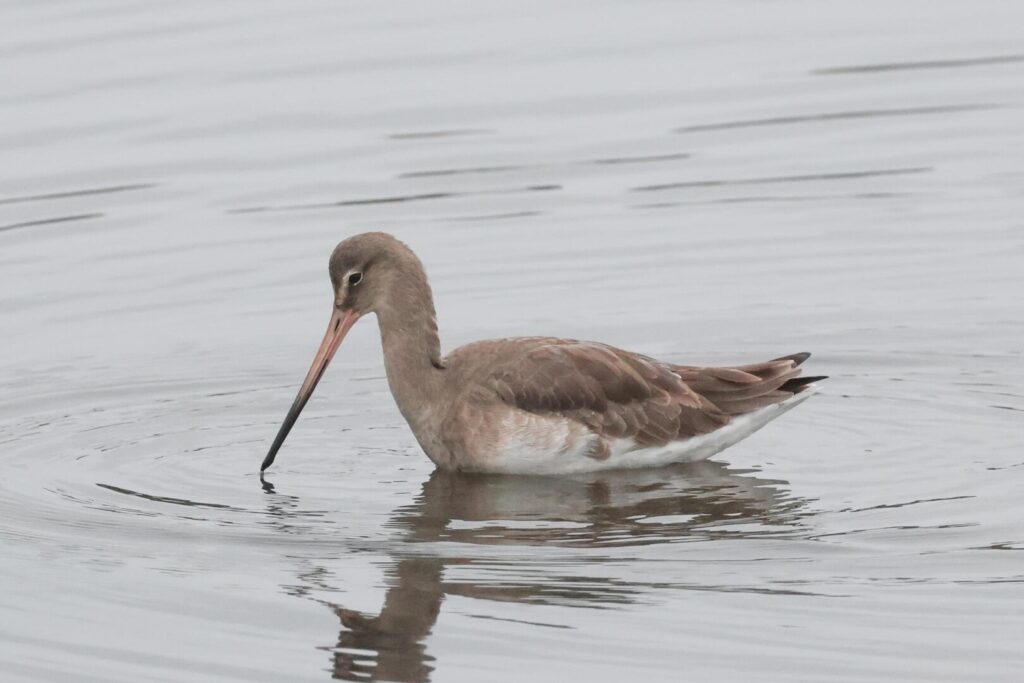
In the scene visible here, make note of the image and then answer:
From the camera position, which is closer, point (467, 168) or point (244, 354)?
point (244, 354)

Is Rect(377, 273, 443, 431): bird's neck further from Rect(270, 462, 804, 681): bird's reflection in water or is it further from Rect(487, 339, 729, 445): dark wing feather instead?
Rect(270, 462, 804, 681): bird's reflection in water

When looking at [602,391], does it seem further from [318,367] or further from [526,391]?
[318,367]

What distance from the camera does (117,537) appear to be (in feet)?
33.2

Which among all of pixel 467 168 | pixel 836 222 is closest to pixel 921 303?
pixel 836 222

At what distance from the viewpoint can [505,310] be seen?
549 inches

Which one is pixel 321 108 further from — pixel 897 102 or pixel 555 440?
pixel 555 440

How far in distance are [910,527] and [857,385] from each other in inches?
107

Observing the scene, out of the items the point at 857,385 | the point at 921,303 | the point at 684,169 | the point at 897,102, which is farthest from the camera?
the point at 897,102

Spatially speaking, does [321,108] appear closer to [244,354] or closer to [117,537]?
[244,354]

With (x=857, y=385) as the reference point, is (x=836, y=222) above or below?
above

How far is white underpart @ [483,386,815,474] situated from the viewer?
11.3m

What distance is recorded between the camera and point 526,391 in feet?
37.1

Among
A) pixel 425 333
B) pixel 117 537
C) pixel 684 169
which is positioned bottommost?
pixel 117 537

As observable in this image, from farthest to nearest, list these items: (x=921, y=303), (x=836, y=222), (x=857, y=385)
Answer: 1. (x=836, y=222)
2. (x=921, y=303)
3. (x=857, y=385)
